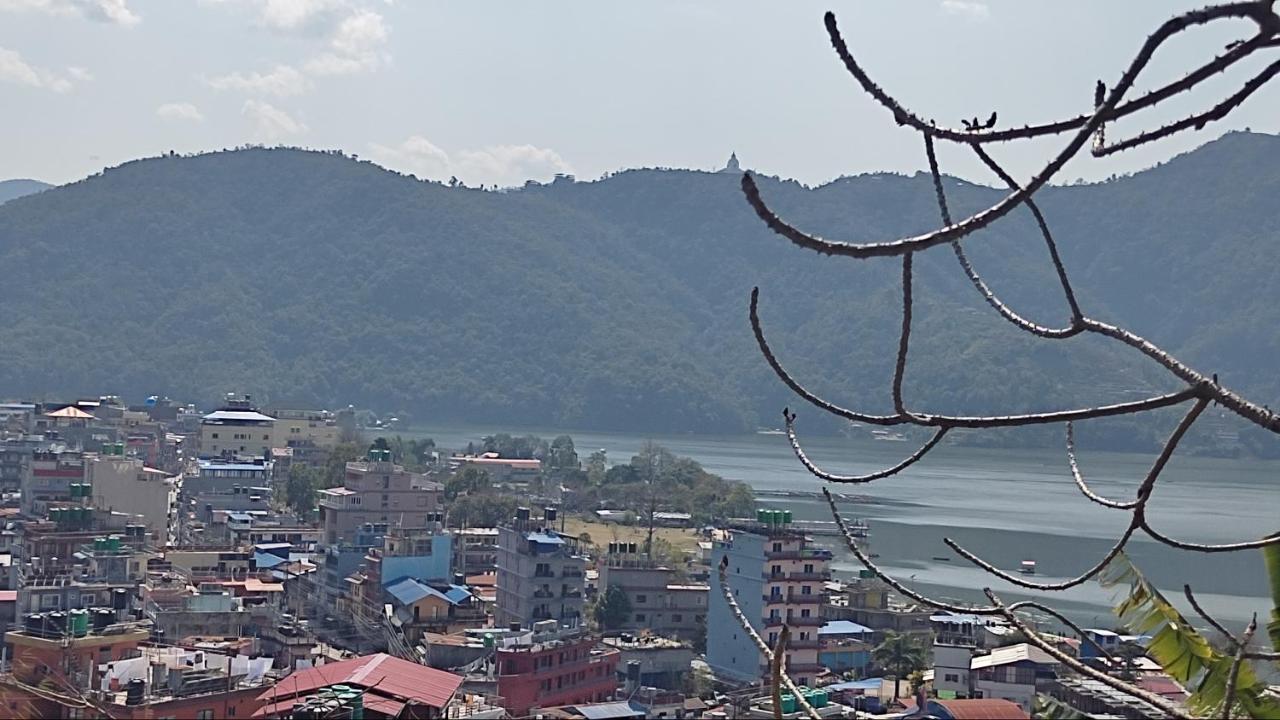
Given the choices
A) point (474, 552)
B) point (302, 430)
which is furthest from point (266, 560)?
point (302, 430)

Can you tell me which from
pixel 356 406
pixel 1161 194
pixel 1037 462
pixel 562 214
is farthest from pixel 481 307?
pixel 1161 194

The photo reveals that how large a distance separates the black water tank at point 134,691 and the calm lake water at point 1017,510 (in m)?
3.70

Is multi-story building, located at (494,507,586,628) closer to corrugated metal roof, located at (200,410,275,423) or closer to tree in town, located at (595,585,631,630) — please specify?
tree in town, located at (595,585,631,630)

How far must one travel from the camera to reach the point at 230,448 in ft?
81.3

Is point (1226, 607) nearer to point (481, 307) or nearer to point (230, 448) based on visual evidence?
point (230, 448)

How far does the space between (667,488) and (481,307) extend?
3671cm

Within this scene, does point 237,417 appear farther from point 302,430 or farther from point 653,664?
point 653,664

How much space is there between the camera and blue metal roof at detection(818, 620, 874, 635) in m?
13.2

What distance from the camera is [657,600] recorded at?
560 inches

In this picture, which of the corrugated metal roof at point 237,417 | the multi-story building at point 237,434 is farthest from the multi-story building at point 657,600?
the corrugated metal roof at point 237,417

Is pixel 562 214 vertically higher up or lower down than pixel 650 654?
higher up

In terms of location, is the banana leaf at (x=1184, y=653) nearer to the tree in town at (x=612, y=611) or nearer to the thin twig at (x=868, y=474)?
the thin twig at (x=868, y=474)

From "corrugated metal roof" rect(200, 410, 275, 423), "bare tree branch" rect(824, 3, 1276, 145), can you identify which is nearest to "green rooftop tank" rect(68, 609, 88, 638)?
"bare tree branch" rect(824, 3, 1276, 145)

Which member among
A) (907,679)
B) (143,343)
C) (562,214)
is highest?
(562,214)
